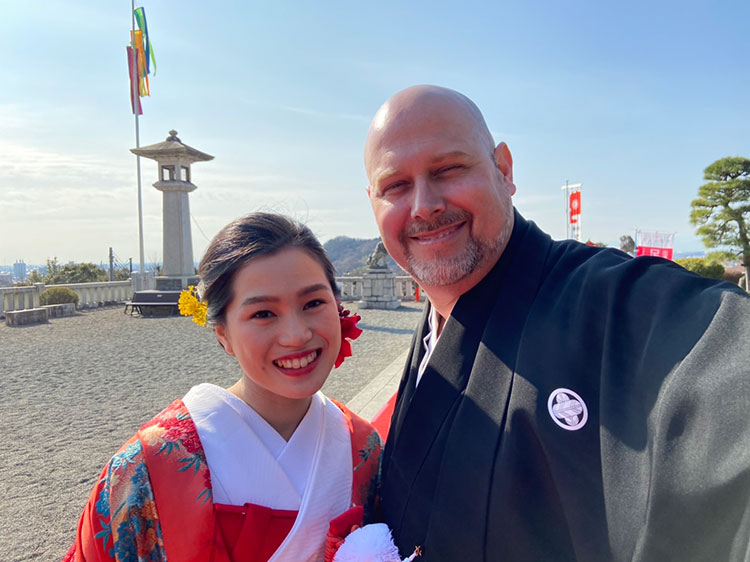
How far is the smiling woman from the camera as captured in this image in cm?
136

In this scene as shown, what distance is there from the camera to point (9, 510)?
3143 mm

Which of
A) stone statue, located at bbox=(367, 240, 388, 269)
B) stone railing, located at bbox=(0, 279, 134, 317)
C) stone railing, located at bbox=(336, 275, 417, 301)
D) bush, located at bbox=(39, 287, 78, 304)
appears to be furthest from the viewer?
stone railing, located at bbox=(336, 275, 417, 301)

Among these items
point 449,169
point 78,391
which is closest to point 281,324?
point 449,169

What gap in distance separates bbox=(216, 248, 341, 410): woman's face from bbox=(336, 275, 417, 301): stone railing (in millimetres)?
15868

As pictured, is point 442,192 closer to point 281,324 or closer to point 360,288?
point 281,324

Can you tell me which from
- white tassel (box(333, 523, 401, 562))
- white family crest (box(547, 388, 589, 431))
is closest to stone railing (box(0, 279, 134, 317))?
white tassel (box(333, 523, 401, 562))

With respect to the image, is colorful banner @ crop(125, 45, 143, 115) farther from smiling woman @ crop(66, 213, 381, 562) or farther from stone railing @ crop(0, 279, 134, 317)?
smiling woman @ crop(66, 213, 381, 562)

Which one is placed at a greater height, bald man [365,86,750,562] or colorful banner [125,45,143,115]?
colorful banner [125,45,143,115]

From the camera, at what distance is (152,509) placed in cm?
137

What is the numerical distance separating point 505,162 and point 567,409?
1.05 metres

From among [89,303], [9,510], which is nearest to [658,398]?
[9,510]

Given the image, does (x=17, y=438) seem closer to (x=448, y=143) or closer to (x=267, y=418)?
(x=267, y=418)

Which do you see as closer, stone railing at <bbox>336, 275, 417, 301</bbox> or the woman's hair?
the woman's hair

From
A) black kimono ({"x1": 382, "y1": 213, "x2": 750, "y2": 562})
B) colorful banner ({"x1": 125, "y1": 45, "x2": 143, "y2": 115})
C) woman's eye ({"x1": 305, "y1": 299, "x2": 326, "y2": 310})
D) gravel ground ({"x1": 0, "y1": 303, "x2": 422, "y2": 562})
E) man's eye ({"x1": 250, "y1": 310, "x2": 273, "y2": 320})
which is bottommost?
gravel ground ({"x1": 0, "y1": 303, "x2": 422, "y2": 562})
